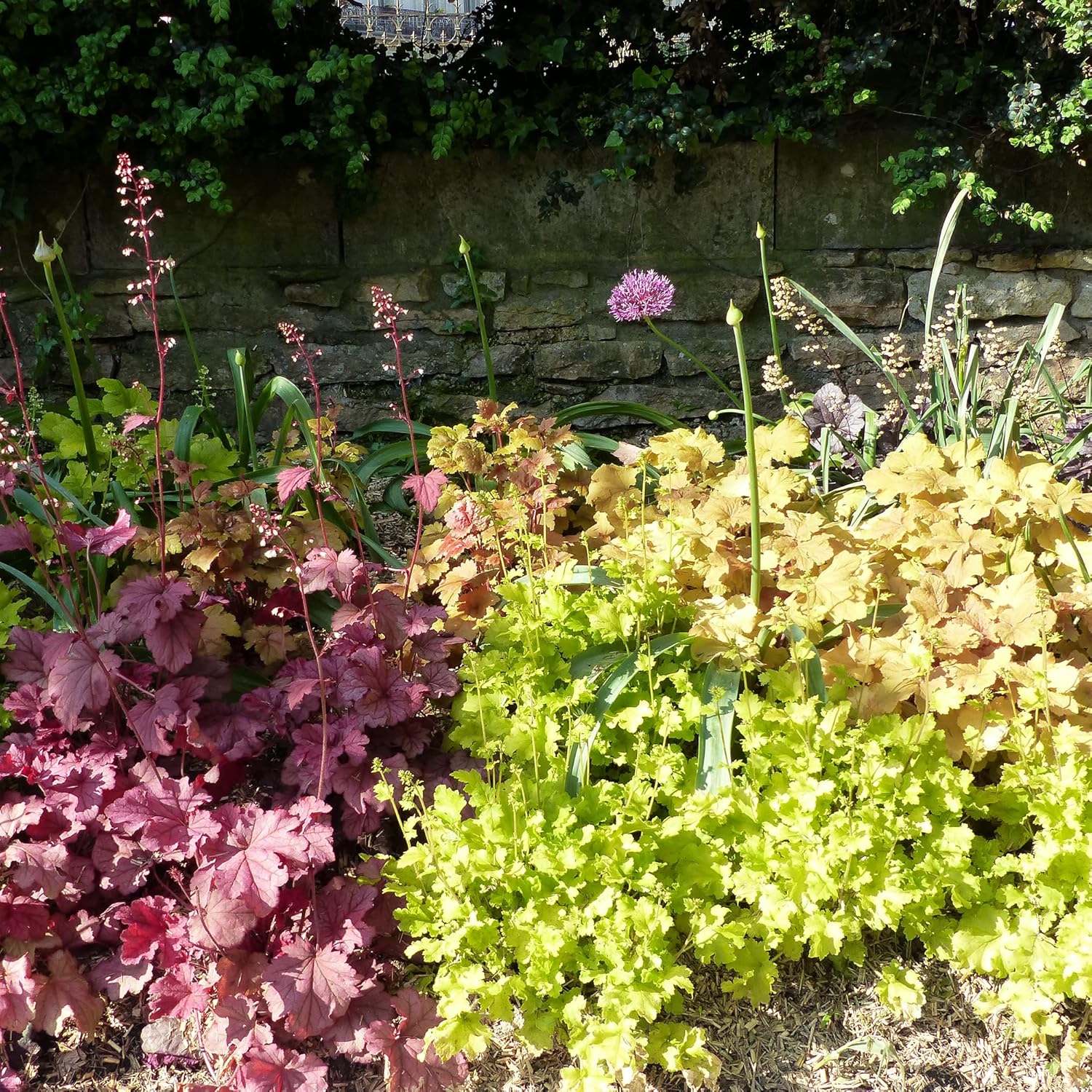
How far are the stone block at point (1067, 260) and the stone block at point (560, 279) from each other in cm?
155

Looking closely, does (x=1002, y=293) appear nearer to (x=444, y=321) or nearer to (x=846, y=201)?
(x=846, y=201)

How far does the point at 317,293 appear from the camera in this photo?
11.3 ft

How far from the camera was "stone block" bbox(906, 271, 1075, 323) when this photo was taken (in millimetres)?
3449

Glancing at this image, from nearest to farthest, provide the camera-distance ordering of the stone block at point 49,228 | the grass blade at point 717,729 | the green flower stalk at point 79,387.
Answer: the grass blade at point 717,729, the green flower stalk at point 79,387, the stone block at point 49,228


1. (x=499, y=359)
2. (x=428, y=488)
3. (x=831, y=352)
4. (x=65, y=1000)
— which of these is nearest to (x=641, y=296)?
(x=499, y=359)

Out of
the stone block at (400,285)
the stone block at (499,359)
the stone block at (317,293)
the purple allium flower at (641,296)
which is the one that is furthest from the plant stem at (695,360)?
the stone block at (317,293)

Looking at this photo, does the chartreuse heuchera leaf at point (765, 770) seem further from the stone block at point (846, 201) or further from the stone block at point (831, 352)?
the stone block at point (846, 201)

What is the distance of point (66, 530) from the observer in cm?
165

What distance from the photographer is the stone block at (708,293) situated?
11.4 ft

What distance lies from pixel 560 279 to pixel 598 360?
30 cm

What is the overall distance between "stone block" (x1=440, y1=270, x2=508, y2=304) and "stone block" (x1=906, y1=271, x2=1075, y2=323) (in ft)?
4.61

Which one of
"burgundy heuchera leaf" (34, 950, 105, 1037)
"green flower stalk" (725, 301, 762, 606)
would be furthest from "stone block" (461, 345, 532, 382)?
"burgundy heuchera leaf" (34, 950, 105, 1037)

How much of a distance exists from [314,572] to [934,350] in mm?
1558

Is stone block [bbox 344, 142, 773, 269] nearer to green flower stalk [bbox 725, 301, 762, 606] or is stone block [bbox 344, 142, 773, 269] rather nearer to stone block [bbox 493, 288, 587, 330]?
stone block [bbox 493, 288, 587, 330]
